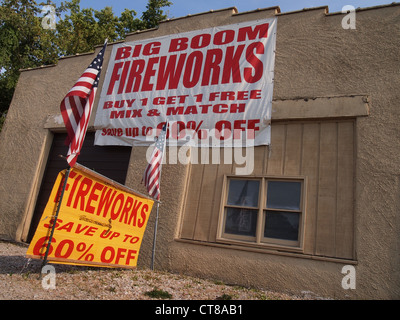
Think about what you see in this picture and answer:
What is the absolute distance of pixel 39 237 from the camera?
14.4ft

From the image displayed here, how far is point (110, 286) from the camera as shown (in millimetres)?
5066

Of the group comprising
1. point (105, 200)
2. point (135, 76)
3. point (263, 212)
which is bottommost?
point (105, 200)

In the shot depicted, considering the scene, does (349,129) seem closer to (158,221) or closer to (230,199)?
(230,199)

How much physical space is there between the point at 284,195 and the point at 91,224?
396 cm

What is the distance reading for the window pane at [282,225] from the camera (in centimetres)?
629

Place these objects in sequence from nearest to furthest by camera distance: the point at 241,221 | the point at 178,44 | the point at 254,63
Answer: the point at 241,221
the point at 254,63
the point at 178,44

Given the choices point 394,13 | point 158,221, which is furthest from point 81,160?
point 394,13

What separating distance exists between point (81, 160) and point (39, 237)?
16.8ft

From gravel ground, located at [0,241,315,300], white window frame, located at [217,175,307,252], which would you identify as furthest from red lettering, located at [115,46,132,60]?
gravel ground, located at [0,241,315,300]

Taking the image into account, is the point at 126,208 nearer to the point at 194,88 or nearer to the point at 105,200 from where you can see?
the point at 105,200

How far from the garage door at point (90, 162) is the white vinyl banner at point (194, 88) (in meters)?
0.33

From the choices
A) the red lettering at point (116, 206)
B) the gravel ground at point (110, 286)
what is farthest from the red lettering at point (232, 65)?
the gravel ground at point (110, 286)

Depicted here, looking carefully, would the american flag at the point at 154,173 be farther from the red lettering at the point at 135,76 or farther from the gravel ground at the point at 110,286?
the red lettering at the point at 135,76

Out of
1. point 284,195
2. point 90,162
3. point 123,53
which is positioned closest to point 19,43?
point 123,53
